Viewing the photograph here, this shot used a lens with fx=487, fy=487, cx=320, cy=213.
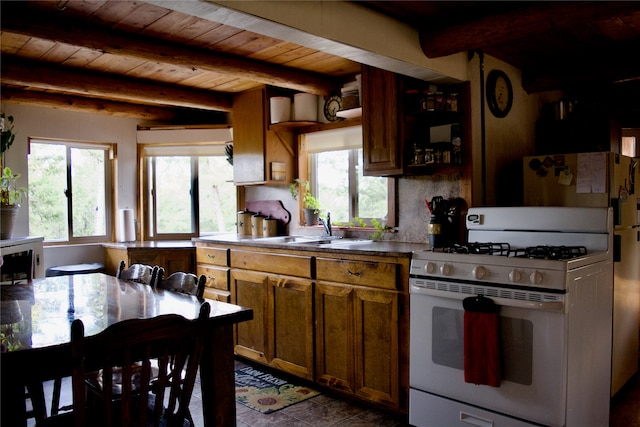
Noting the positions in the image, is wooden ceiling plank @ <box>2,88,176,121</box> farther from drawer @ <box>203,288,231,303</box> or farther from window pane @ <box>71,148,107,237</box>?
drawer @ <box>203,288,231,303</box>

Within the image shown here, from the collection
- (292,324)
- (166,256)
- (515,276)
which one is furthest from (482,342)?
(166,256)

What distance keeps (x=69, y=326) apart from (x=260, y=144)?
271 cm

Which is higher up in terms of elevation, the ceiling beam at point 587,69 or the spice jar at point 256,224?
the ceiling beam at point 587,69

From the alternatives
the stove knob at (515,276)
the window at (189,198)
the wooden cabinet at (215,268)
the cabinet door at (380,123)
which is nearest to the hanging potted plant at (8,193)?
the window at (189,198)

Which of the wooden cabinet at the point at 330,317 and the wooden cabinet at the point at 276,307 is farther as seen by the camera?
the wooden cabinet at the point at 276,307

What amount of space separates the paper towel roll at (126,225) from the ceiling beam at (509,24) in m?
3.37

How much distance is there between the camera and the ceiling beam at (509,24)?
2230 millimetres

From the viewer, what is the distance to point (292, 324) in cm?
326

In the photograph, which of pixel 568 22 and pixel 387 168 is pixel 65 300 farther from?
pixel 568 22

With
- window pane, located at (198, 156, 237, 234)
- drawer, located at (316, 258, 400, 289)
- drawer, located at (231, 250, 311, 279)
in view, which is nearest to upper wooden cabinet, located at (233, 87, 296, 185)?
window pane, located at (198, 156, 237, 234)

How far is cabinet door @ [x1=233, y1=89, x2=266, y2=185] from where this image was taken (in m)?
4.19

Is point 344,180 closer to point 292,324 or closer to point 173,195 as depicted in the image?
point 292,324

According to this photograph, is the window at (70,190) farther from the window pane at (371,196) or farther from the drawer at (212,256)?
the window pane at (371,196)

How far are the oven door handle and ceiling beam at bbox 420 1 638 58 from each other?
1311 millimetres
